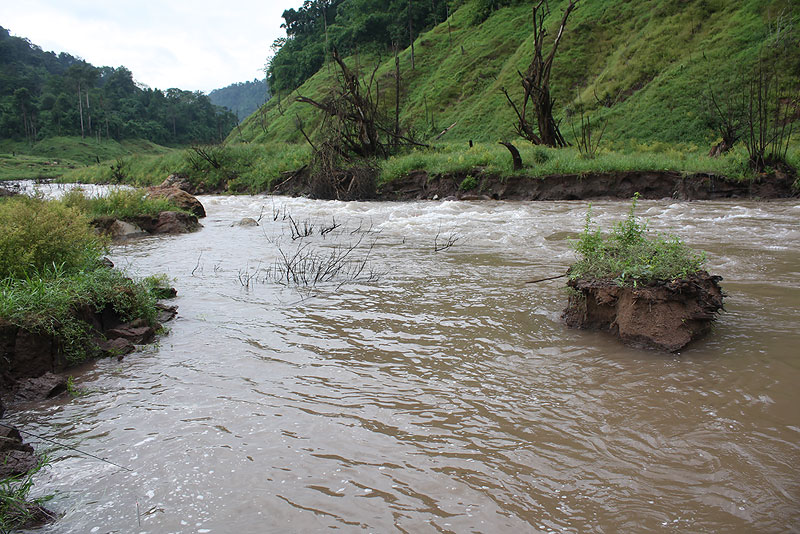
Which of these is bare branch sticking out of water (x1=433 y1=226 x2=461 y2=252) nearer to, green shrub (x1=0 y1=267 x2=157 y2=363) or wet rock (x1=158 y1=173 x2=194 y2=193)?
green shrub (x1=0 y1=267 x2=157 y2=363)

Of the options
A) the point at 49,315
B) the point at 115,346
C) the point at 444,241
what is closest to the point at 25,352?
the point at 49,315

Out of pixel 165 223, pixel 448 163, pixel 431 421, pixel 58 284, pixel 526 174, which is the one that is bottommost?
pixel 431 421

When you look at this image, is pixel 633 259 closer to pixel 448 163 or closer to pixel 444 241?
pixel 444 241

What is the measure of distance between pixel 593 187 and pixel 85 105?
289 feet

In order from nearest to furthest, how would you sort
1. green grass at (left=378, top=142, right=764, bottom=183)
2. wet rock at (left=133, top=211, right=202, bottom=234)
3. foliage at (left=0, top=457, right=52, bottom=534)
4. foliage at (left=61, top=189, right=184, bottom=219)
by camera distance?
foliage at (left=0, top=457, right=52, bottom=534) → foliage at (left=61, top=189, right=184, bottom=219) → wet rock at (left=133, top=211, right=202, bottom=234) → green grass at (left=378, top=142, right=764, bottom=183)

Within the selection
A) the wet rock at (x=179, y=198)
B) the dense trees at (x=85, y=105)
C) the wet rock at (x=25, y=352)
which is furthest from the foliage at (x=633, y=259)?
the dense trees at (x=85, y=105)

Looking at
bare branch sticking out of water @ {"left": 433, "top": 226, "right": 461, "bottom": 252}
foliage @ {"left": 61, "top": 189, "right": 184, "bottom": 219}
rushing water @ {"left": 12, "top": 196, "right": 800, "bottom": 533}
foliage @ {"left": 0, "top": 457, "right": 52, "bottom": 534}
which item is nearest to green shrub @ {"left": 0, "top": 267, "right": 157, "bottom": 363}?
rushing water @ {"left": 12, "top": 196, "right": 800, "bottom": 533}

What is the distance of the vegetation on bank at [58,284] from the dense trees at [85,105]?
218 ft

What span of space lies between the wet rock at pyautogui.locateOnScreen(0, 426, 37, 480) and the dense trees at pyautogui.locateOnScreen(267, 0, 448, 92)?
47127 mm

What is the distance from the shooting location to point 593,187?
15.1m

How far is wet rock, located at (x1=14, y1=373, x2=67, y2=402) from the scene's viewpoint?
3.85 meters

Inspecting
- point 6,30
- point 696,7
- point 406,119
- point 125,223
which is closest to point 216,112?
point 6,30

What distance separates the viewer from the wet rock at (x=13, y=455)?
9.32 feet

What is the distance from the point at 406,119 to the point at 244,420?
3644cm
